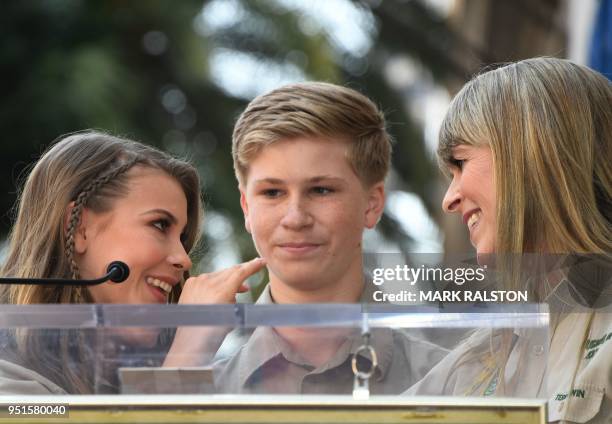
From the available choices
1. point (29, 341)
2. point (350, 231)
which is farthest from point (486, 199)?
point (29, 341)

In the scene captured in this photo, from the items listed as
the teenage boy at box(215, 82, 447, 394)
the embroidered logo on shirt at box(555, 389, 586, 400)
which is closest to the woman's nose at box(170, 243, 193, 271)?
the teenage boy at box(215, 82, 447, 394)

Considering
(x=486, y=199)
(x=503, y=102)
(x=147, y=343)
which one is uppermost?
(x=503, y=102)

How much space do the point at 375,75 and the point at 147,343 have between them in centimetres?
852

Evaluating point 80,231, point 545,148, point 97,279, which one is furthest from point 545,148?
point 80,231

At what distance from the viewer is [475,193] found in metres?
2.61

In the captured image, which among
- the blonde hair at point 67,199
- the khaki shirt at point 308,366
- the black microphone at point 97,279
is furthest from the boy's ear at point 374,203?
the khaki shirt at point 308,366

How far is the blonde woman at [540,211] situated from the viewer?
2.00 meters

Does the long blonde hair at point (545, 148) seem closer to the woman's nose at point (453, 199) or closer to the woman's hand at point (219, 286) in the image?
the woman's nose at point (453, 199)

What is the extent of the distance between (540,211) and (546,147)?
0.47 feet

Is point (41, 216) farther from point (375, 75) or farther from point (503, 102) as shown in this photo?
point (375, 75)

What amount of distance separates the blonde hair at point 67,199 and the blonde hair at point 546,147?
68 cm

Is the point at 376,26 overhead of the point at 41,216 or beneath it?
overhead

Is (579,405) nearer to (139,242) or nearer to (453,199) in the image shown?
(453,199)

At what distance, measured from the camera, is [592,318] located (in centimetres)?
226
